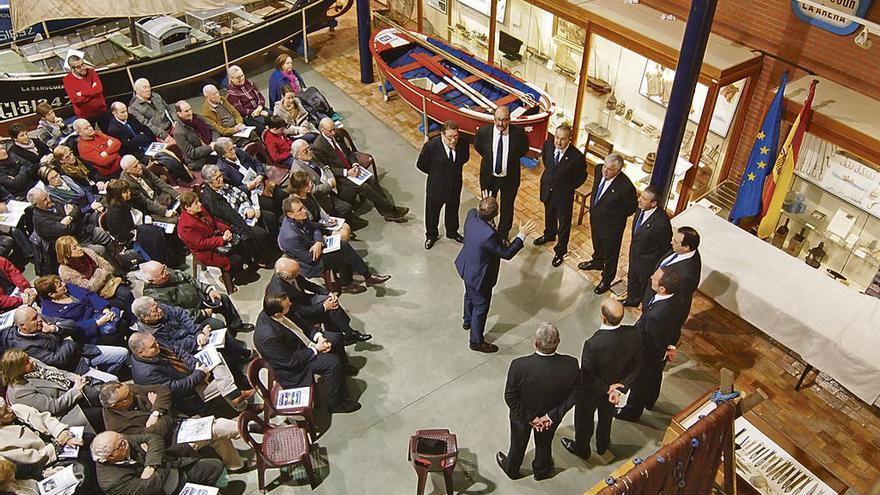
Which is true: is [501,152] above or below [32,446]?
above

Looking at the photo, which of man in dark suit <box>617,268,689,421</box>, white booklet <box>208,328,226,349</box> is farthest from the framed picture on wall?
white booklet <box>208,328,226,349</box>

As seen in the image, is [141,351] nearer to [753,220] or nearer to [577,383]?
[577,383]

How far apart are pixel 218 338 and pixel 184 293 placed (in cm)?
56

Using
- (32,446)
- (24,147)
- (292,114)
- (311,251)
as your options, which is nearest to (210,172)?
(311,251)

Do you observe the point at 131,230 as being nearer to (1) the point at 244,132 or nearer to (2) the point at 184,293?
(2) the point at 184,293

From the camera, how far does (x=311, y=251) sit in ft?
21.9

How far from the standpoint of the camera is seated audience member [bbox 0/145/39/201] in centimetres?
751

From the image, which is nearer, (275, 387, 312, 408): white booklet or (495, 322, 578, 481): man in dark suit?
(495, 322, 578, 481): man in dark suit

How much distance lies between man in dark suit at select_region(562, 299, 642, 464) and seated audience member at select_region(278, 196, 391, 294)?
117 inches

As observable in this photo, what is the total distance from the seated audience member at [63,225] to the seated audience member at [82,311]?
3.36 feet

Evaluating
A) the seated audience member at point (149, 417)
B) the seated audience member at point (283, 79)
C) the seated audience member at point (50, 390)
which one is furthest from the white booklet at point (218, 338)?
the seated audience member at point (283, 79)

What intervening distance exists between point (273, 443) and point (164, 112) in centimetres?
525

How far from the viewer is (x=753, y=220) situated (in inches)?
296

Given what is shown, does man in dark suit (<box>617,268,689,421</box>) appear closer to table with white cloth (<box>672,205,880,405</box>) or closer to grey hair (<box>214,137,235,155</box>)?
table with white cloth (<box>672,205,880,405</box>)
